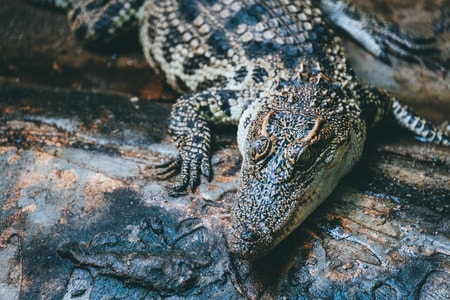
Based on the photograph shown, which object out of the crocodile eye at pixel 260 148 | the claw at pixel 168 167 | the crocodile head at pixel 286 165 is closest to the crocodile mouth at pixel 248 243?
the crocodile head at pixel 286 165

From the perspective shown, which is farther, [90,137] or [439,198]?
[90,137]

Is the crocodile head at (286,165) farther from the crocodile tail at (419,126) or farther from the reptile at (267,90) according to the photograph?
the crocodile tail at (419,126)

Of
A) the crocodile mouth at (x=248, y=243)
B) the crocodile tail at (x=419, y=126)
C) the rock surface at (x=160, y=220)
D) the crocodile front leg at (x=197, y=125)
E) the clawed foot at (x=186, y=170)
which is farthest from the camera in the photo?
the crocodile tail at (x=419, y=126)

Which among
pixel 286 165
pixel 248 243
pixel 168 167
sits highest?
pixel 286 165

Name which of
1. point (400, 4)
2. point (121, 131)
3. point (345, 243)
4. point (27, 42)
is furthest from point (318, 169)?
point (27, 42)

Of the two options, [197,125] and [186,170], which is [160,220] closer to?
[186,170]

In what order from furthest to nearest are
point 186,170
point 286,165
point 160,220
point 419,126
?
point 419,126 → point 186,170 → point 160,220 → point 286,165

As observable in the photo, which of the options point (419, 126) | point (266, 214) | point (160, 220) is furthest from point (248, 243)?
point (419, 126)

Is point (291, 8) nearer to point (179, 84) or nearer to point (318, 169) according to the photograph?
point (179, 84)
